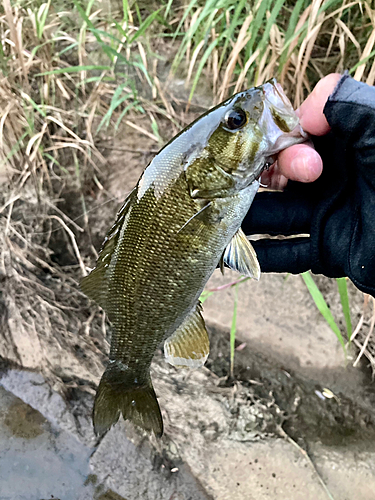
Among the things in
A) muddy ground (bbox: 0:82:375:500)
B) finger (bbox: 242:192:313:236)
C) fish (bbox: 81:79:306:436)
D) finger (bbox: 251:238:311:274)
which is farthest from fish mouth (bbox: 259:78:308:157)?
muddy ground (bbox: 0:82:375:500)

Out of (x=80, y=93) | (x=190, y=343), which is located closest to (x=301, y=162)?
(x=190, y=343)

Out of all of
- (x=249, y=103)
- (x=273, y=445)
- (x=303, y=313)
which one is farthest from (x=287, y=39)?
(x=273, y=445)

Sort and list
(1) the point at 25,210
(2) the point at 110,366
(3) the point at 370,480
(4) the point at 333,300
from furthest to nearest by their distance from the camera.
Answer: (1) the point at 25,210
(4) the point at 333,300
(3) the point at 370,480
(2) the point at 110,366

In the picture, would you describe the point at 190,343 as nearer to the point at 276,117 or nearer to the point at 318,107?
the point at 276,117

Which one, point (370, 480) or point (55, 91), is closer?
point (370, 480)

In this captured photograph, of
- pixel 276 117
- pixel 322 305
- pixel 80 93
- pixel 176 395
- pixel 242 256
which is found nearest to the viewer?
pixel 276 117

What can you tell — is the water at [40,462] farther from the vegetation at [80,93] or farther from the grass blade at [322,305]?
the grass blade at [322,305]

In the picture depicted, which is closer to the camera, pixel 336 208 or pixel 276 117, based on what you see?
pixel 276 117

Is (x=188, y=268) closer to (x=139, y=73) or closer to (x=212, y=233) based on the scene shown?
(x=212, y=233)
